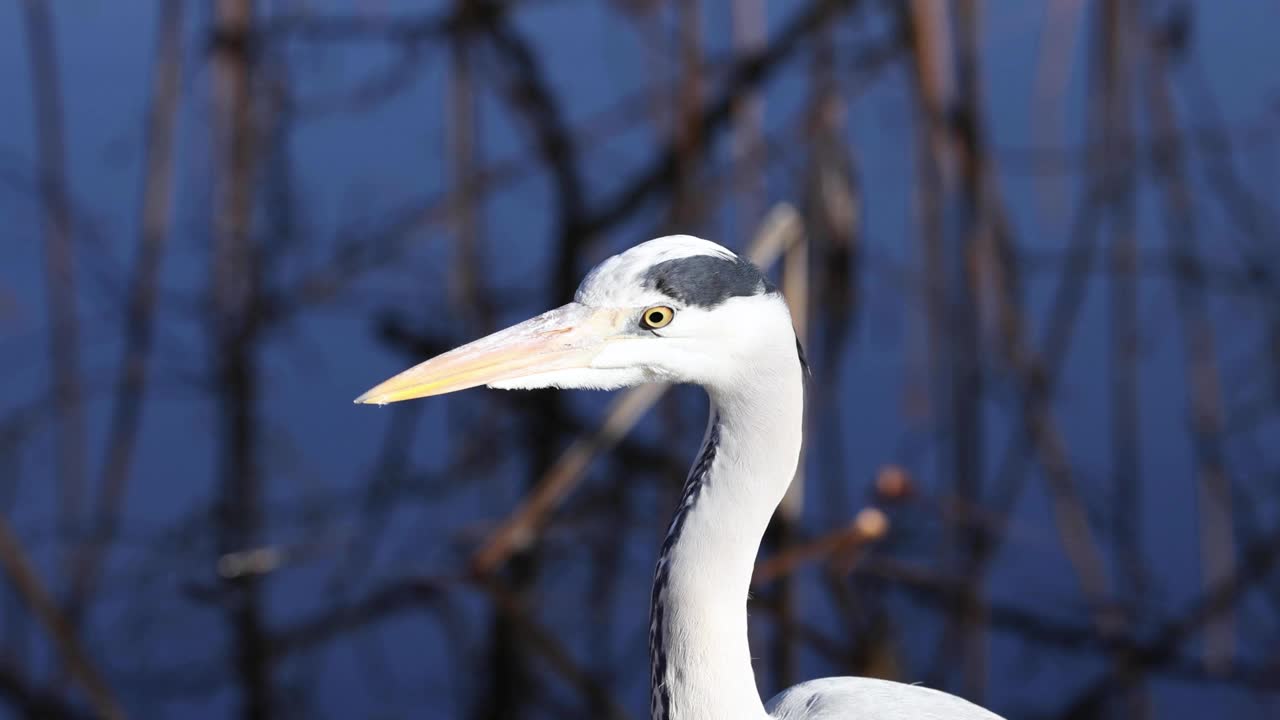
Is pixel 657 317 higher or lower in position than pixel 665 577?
higher

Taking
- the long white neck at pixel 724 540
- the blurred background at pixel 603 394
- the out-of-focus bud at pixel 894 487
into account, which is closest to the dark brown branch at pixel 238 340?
the blurred background at pixel 603 394

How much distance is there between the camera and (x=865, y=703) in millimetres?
1356

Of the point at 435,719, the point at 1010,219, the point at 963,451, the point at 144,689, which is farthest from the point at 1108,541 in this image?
the point at 144,689

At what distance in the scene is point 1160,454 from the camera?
340cm

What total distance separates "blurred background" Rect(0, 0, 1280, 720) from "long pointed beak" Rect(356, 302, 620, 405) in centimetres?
78

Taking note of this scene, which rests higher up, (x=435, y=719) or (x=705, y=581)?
(x=705, y=581)

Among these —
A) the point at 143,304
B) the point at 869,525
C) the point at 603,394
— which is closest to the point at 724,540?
the point at 869,525

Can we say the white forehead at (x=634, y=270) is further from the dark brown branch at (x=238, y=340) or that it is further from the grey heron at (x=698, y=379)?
the dark brown branch at (x=238, y=340)

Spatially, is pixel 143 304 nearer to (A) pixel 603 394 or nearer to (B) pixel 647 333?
(A) pixel 603 394

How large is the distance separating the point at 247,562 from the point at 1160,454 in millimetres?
2175

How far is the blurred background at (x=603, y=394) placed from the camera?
2.69 m

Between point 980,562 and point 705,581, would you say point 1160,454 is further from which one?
point 705,581

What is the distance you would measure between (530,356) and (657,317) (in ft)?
0.37

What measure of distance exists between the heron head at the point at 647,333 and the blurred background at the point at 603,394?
0.74 meters
